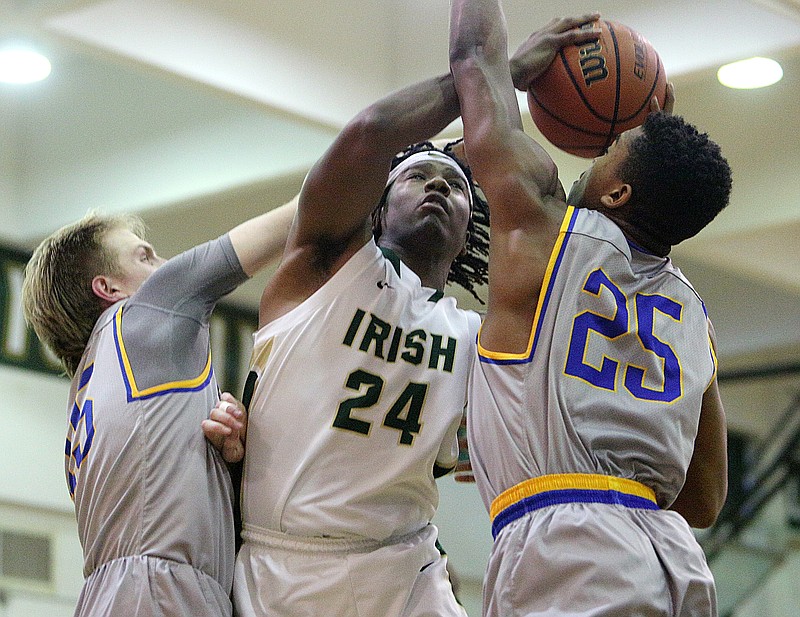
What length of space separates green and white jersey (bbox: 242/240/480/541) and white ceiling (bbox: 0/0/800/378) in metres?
3.08

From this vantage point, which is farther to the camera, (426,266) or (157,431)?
(426,266)

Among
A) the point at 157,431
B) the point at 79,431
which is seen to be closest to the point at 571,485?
the point at 157,431

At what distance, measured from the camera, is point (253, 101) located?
723 centimetres

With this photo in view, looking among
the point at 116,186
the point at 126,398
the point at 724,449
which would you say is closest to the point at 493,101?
the point at 724,449

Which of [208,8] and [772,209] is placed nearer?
[208,8]

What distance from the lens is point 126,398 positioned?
3914 millimetres

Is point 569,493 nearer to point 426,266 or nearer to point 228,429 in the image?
point 228,429

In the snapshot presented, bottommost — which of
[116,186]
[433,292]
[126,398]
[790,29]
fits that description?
[116,186]

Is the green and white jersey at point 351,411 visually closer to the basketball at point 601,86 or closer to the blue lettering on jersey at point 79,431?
the blue lettering on jersey at point 79,431

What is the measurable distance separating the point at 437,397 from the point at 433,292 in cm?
33

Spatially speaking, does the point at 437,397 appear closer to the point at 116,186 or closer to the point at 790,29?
the point at 790,29

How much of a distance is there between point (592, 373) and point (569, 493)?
254 millimetres

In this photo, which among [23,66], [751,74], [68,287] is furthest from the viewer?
[23,66]

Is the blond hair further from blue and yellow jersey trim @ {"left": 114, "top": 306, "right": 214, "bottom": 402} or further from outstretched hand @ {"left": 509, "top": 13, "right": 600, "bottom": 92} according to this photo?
outstretched hand @ {"left": 509, "top": 13, "right": 600, "bottom": 92}
